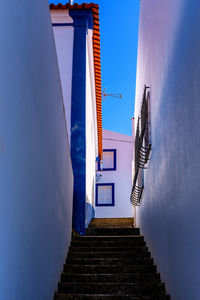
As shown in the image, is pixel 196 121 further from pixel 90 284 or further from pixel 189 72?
pixel 90 284

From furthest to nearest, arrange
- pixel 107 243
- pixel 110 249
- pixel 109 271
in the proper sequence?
pixel 107 243
pixel 110 249
pixel 109 271

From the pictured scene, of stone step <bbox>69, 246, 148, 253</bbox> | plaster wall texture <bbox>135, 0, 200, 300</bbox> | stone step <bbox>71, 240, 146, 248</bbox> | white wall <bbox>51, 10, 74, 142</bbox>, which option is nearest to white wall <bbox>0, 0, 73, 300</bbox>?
plaster wall texture <bbox>135, 0, 200, 300</bbox>

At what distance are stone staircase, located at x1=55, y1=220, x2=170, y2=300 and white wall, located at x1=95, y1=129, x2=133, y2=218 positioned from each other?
26.2 ft

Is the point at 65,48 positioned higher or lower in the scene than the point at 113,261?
higher

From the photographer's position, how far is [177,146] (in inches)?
117

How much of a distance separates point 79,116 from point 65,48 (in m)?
1.49

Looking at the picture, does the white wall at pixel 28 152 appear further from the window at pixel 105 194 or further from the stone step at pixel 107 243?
the window at pixel 105 194

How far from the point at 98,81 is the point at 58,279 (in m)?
6.84

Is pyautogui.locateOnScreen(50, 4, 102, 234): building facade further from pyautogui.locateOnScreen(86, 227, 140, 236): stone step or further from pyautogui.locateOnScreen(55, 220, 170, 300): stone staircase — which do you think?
pyautogui.locateOnScreen(55, 220, 170, 300): stone staircase

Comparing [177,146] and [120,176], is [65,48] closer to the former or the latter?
[177,146]

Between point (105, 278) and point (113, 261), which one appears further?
point (113, 261)

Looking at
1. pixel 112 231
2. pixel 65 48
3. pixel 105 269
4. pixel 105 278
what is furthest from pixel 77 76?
pixel 105 278

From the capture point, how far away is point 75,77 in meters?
7.43

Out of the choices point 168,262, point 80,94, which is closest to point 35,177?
point 168,262
